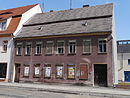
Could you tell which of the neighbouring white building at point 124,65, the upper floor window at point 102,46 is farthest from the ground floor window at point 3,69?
the neighbouring white building at point 124,65

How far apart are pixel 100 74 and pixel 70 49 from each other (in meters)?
4.93

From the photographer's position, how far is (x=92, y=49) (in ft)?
62.4

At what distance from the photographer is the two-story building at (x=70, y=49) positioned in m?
18.5

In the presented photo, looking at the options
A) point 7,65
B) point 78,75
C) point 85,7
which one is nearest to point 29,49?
point 7,65

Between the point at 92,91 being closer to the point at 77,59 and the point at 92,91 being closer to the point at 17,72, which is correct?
the point at 77,59

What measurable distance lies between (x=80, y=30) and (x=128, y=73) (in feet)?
76.7

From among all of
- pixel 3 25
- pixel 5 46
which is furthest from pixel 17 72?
pixel 3 25

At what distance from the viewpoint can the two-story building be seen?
18.5m

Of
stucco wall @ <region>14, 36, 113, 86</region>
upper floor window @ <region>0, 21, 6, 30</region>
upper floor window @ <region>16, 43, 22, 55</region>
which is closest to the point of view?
stucco wall @ <region>14, 36, 113, 86</region>

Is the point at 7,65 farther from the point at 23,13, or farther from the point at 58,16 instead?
the point at 58,16

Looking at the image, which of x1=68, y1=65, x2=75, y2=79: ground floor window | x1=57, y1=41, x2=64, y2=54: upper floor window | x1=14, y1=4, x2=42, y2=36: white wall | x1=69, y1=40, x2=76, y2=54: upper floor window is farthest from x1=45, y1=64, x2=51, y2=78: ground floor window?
x1=14, y1=4, x2=42, y2=36: white wall

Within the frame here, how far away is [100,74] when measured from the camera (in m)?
18.7

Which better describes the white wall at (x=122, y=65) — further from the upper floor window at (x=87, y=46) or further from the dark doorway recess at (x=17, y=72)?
the dark doorway recess at (x=17, y=72)

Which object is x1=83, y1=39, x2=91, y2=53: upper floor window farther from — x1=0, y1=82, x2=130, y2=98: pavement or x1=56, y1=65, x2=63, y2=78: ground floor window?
x1=0, y1=82, x2=130, y2=98: pavement
